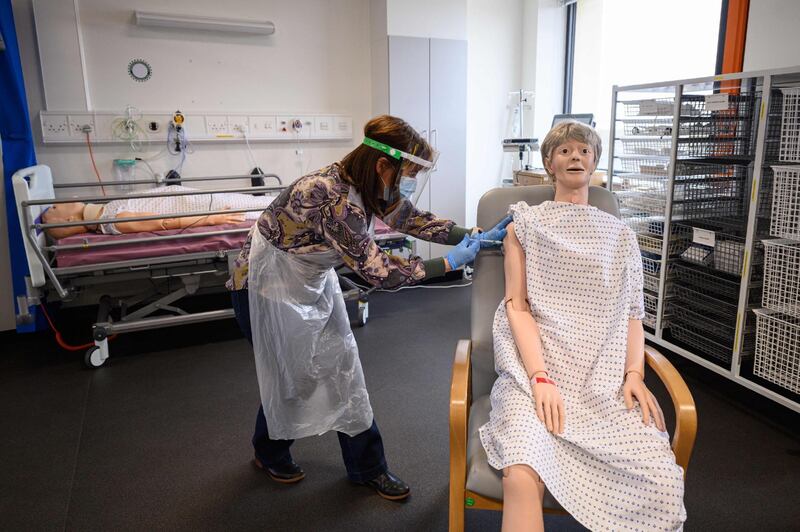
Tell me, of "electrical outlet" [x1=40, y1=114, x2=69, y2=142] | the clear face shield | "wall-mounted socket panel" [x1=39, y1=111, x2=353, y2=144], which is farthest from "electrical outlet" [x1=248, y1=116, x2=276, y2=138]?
the clear face shield

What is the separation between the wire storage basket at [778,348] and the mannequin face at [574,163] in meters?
1.20

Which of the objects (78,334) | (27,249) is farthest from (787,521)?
(78,334)

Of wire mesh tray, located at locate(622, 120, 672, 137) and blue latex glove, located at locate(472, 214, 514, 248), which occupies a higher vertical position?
wire mesh tray, located at locate(622, 120, 672, 137)

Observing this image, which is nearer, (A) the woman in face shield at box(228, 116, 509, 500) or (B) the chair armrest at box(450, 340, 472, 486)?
(B) the chair armrest at box(450, 340, 472, 486)

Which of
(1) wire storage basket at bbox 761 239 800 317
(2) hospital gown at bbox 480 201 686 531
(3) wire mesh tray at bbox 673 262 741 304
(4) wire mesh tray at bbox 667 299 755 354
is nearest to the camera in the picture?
(2) hospital gown at bbox 480 201 686 531

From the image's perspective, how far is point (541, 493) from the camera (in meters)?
1.19

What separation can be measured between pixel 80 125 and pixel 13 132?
0.58 metres

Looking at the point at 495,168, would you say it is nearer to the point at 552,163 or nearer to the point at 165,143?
the point at 165,143

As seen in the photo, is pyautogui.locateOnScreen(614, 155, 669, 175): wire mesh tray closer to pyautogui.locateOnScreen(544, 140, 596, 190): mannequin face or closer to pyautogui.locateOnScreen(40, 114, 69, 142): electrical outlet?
pyautogui.locateOnScreen(544, 140, 596, 190): mannequin face

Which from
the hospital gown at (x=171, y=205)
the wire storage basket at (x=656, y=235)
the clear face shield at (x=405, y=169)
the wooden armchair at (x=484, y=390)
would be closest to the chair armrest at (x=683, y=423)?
the wooden armchair at (x=484, y=390)

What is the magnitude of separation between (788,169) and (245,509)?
229 cm

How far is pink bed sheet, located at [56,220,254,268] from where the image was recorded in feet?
9.29

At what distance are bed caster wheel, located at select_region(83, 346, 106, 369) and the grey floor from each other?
0.04 metres

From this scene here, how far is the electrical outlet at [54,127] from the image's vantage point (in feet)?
11.3
